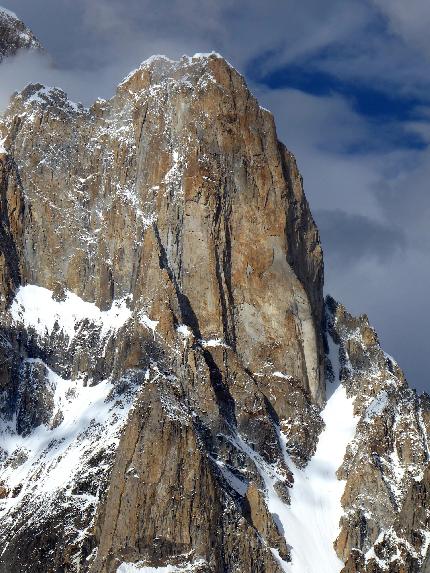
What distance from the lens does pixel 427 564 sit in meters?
153
